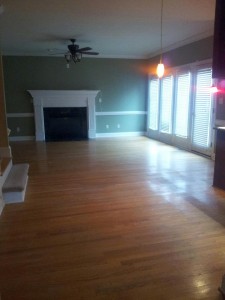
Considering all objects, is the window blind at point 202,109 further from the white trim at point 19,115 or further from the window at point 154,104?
the white trim at point 19,115

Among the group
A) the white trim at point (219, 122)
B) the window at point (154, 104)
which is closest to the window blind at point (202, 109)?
the white trim at point (219, 122)

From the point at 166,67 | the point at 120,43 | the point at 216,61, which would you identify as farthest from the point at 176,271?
the point at 166,67

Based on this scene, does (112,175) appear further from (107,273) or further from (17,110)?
(17,110)

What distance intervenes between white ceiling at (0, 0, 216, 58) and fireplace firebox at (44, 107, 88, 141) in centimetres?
195

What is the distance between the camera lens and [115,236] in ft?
8.52

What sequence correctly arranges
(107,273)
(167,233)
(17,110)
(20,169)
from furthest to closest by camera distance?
(17,110) → (20,169) → (167,233) → (107,273)

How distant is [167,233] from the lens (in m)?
2.65

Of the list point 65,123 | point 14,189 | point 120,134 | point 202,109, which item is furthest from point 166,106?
point 14,189

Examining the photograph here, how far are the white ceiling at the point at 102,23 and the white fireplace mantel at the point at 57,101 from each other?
1.37m

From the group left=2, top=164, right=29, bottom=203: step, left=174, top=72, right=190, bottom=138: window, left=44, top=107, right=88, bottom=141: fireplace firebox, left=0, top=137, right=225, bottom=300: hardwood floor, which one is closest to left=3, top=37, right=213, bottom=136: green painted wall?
left=44, top=107, right=88, bottom=141: fireplace firebox

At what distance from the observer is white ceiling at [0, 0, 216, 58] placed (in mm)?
3875

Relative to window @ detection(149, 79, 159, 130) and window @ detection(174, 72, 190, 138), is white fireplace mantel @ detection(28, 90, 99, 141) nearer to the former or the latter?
window @ detection(149, 79, 159, 130)

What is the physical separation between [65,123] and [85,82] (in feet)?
5.04

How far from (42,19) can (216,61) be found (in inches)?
141
